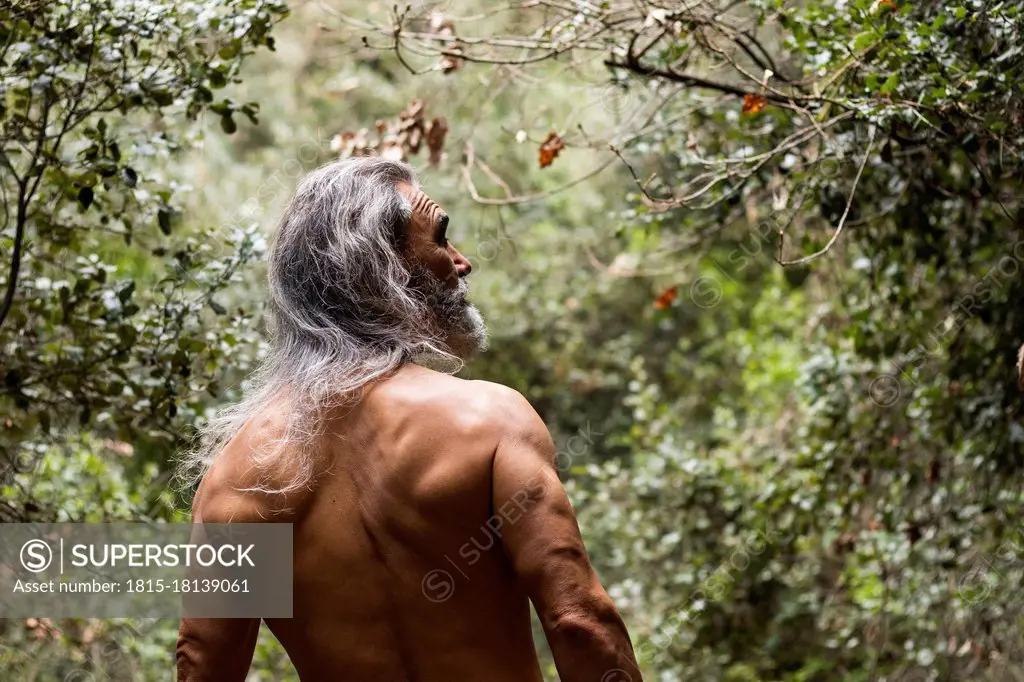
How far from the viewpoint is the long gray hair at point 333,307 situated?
2.06 m

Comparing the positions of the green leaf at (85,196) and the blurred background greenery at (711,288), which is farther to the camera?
the blurred background greenery at (711,288)

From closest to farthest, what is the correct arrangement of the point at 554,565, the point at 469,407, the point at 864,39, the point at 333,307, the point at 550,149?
the point at 554,565 → the point at 469,407 → the point at 333,307 → the point at 864,39 → the point at 550,149

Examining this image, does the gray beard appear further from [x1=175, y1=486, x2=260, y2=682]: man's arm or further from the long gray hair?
[x1=175, y1=486, x2=260, y2=682]: man's arm

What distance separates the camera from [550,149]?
3.35 meters

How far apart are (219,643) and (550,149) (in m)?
1.80

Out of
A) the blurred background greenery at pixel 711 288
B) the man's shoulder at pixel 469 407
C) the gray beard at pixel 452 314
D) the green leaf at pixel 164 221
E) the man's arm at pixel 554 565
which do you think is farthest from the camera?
the green leaf at pixel 164 221

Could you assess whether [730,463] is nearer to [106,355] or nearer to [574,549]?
[106,355]

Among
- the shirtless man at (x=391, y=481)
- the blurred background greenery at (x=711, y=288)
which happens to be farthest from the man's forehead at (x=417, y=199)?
the blurred background greenery at (x=711, y=288)

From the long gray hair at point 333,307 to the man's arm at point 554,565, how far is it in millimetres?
319

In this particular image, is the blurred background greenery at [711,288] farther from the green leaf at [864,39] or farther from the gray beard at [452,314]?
the gray beard at [452,314]

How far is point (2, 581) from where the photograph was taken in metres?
3.58

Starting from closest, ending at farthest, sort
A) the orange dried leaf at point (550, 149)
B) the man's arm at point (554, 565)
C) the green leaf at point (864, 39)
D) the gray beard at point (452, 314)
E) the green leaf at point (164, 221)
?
the man's arm at point (554, 565) < the gray beard at point (452, 314) < the green leaf at point (864, 39) < the green leaf at point (164, 221) < the orange dried leaf at point (550, 149)

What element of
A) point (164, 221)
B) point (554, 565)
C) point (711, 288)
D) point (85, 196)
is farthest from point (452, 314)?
point (711, 288)

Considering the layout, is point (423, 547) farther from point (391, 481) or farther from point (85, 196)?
point (85, 196)
